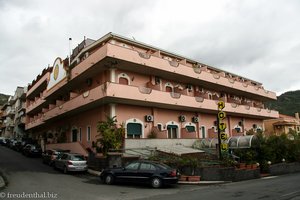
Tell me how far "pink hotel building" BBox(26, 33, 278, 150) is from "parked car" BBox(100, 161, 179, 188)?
24.2 feet

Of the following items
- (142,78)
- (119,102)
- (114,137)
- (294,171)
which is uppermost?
(142,78)

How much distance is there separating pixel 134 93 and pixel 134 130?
4.06m

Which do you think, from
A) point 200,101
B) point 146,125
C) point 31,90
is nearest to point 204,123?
point 200,101

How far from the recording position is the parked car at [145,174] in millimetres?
17219

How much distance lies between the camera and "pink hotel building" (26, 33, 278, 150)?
1076 inches

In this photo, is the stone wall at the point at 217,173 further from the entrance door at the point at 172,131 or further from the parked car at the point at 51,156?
the parked car at the point at 51,156

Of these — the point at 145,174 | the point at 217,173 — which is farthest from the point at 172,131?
the point at 145,174

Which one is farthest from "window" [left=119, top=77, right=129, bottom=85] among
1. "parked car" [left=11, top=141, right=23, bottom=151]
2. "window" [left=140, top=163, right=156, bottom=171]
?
"parked car" [left=11, top=141, right=23, bottom=151]

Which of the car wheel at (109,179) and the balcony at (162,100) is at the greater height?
the balcony at (162,100)

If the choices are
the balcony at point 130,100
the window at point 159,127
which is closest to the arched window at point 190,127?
the balcony at point 130,100

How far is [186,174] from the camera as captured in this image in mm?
20281

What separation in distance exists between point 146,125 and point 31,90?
98.2 feet

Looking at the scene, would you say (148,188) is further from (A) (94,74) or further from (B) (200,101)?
(B) (200,101)

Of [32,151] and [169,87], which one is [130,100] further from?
[32,151]
